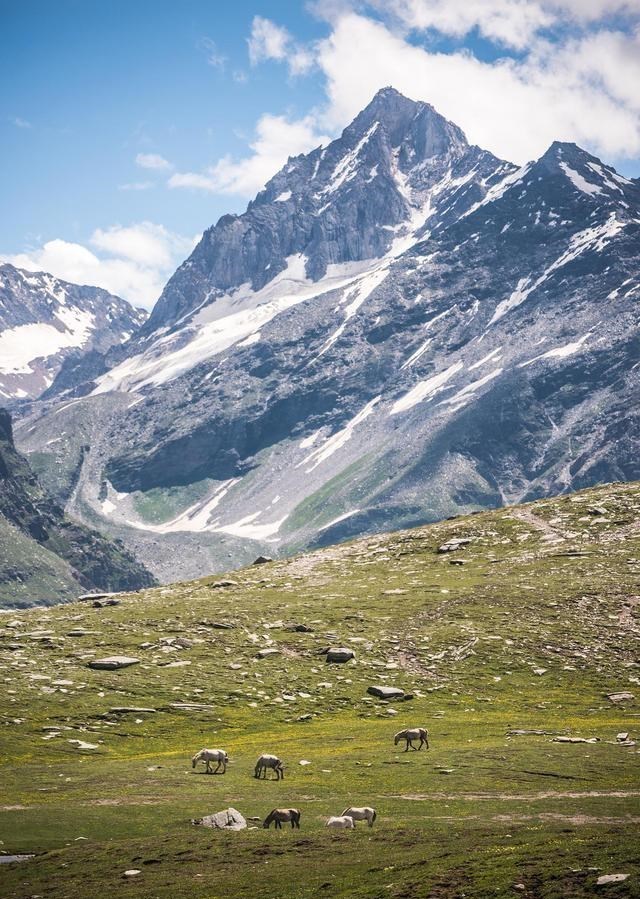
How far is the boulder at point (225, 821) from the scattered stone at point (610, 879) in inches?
590

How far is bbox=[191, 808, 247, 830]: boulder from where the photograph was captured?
38.2m

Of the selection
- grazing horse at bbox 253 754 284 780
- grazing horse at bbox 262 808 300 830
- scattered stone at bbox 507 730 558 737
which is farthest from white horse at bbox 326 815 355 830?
scattered stone at bbox 507 730 558 737

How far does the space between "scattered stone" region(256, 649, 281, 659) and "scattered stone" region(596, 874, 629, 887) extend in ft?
161

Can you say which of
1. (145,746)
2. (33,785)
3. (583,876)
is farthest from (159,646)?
(583,876)

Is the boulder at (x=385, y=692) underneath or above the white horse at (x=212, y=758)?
above

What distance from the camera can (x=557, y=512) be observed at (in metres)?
119

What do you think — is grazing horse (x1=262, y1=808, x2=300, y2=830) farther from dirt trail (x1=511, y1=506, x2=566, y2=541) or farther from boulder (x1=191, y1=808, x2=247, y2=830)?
dirt trail (x1=511, y1=506, x2=566, y2=541)

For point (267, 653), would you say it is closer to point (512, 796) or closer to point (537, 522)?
point (512, 796)

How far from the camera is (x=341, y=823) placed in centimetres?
3781

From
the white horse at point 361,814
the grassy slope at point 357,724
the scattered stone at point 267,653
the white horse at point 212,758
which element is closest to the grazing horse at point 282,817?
the grassy slope at point 357,724

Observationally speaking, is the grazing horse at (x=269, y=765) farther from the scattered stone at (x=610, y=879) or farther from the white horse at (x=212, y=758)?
the scattered stone at (x=610, y=879)

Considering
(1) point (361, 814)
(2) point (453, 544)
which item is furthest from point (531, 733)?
(2) point (453, 544)

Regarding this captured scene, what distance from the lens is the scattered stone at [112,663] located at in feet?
229

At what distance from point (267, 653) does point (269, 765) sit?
2738 cm
